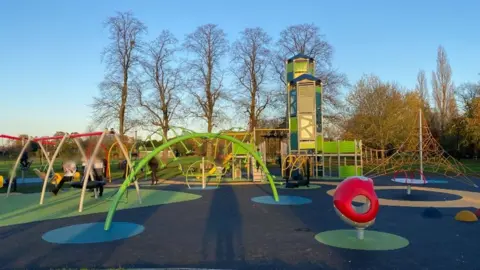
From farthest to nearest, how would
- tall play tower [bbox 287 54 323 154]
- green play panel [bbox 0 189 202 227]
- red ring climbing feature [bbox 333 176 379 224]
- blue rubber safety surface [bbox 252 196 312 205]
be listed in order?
tall play tower [bbox 287 54 323 154], blue rubber safety surface [bbox 252 196 312 205], green play panel [bbox 0 189 202 227], red ring climbing feature [bbox 333 176 379 224]

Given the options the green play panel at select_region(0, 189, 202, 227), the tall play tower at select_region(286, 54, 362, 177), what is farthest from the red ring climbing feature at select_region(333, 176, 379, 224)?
the tall play tower at select_region(286, 54, 362, 177)

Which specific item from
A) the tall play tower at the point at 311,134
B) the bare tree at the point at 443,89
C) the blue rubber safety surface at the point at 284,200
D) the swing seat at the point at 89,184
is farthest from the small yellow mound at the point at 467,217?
the bare tree at the point at 443,89

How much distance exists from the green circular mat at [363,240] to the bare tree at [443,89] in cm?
5231

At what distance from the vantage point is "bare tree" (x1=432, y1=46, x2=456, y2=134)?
55875 mm

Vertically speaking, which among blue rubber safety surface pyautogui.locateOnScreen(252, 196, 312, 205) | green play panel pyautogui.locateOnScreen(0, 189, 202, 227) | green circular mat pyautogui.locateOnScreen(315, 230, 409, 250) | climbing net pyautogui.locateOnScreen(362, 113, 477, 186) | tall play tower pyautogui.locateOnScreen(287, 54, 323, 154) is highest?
tall play tower pyautogui.locateOnScreen(287, 54, 323, 154)

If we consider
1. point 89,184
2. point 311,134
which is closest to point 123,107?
point 311,134

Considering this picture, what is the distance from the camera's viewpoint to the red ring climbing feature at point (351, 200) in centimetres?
757

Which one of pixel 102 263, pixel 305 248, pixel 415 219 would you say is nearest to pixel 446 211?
pixel 415 219

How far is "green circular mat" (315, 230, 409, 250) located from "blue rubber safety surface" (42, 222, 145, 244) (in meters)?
3.85

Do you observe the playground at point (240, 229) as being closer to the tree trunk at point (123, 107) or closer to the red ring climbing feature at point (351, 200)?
the red ring climbing feature at point (351, 200)

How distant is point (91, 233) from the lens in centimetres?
866

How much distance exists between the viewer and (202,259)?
6.67 meters

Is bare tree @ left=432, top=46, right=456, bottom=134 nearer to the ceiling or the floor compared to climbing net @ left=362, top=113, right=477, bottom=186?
nearer to the ceiling

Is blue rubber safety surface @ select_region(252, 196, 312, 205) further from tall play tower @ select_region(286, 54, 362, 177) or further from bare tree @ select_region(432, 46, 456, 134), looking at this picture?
bare tree @ select_region(432, 46, 456, 134)
